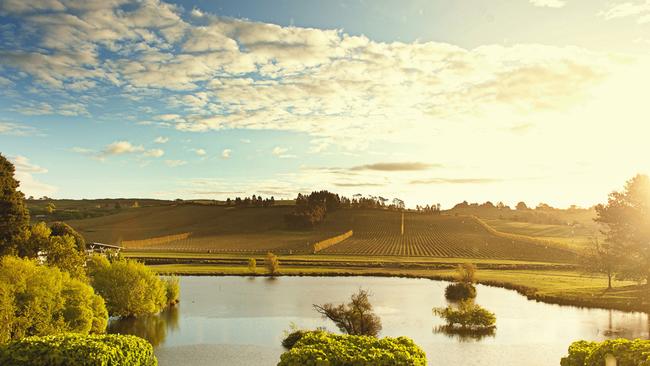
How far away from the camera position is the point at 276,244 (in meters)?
137

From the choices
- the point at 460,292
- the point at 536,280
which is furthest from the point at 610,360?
the point at 536,280

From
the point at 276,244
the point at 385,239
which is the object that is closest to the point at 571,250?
the point at 385,239

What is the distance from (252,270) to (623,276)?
170 feet

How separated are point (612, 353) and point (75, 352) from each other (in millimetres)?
24667

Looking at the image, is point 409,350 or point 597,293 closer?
point 409,350

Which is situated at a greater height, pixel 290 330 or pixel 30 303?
pixel 30 303

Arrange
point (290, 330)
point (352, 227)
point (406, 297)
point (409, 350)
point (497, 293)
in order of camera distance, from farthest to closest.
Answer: point (352, 227) → point (497, 293) → point (406, 297) → point (290, 330) → point (409, 350)

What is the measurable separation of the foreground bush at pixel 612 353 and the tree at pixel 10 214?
168ft

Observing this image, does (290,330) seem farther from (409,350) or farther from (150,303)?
(409,350)

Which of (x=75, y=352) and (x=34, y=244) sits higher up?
(x=34, y=244)

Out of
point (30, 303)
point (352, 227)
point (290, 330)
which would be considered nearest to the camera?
point (30, 303)

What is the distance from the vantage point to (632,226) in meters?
65.2

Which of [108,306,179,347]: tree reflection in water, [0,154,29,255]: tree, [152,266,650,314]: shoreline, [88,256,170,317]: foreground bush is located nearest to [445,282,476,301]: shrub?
[152,266,650,314]: shoreline

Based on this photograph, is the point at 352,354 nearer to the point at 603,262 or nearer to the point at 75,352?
the point at 75,352
